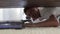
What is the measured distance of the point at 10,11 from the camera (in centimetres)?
156

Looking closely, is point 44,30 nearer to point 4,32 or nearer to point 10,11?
point 4,32

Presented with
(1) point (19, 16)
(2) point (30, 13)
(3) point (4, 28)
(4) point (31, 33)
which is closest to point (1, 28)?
(3) point (4, 28)

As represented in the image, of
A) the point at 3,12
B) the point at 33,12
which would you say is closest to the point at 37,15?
the point at 33,12

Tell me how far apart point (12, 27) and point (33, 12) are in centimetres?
45

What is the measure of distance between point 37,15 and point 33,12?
45mm

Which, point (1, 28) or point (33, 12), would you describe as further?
point (33, 12)

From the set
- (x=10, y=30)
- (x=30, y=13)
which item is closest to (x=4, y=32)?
(x=10, y=30)

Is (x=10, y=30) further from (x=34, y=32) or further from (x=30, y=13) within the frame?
(x=30, y=13)

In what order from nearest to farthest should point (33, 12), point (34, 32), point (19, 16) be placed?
point (34, 32) < point (33, 12) < point (19, 16)

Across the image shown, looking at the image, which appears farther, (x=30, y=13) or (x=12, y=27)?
(x=30, y=13)

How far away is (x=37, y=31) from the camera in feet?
2.05

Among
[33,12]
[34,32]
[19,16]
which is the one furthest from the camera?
[19,16]

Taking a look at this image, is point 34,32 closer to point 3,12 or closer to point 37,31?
point 37,31

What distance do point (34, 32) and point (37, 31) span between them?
0.02m
